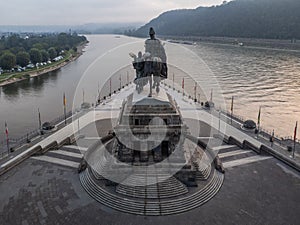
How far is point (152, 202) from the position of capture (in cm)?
1764

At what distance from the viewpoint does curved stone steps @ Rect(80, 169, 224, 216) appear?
1717 centimetres

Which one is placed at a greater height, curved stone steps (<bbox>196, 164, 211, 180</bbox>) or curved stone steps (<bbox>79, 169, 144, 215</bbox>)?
curved stone steps (<bbox>196, 164, 211, 180</bbox>)

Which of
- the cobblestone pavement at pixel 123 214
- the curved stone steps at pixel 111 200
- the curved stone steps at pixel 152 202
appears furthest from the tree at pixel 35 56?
the curved stone steps at pixel 152 202

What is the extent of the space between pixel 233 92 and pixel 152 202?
38392 mm

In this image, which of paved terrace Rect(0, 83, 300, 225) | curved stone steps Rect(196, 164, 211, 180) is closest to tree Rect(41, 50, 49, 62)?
paved terrace Rect(0, 83, 300, 225)

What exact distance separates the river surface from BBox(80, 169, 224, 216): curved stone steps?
18.1m

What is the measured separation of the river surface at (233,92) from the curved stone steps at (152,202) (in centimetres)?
1810

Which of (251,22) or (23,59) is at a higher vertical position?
(251,22)

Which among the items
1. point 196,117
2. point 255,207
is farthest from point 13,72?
point 255,207

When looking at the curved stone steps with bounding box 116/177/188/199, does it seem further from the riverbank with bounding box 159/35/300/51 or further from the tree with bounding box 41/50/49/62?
the riverbank with bounding box 159/35/300/51

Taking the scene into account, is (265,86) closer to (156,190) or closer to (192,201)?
(192,201)

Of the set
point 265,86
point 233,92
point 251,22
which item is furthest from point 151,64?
point 251,22

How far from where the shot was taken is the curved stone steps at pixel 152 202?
56.3 ft

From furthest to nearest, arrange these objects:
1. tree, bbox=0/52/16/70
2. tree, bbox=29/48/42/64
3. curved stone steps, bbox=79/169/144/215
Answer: tree, bbox=29/48/42/64 → tree, bbox=0/52/16/70 → curved stone steps, bbox=79/169/144/215
